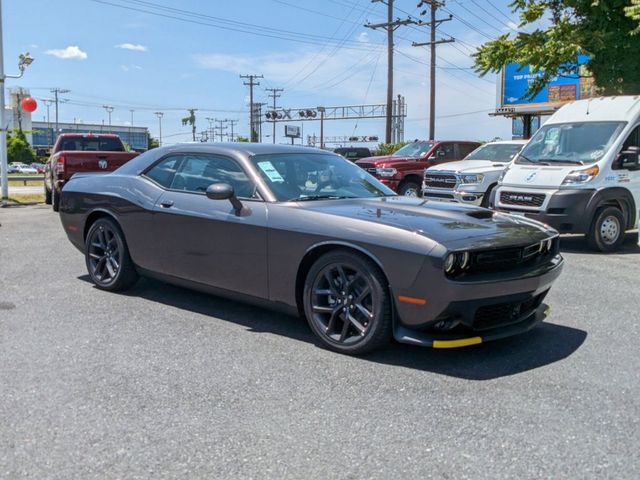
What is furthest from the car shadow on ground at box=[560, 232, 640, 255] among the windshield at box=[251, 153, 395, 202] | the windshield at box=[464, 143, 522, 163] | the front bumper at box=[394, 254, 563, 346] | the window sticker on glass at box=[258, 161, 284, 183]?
the window sticker on glass at box=[258, 161, 284, 183]

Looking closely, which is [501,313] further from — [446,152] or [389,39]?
[389,39]

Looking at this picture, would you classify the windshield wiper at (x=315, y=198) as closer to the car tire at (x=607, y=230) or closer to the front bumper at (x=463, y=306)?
the front bumper at (x=463, y=306)

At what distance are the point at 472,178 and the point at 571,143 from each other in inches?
105

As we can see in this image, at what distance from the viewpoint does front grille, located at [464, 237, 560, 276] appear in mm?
3928

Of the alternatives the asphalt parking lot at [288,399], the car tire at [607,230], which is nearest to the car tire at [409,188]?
the car tire at [607,230]

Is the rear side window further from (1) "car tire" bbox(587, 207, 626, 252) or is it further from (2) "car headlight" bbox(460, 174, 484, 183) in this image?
(1) "car tire" bbox(587, 207, 626, 252)

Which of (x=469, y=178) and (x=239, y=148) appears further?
(x=469, y=178)

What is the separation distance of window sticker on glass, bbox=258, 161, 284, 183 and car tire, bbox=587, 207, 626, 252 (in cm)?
584

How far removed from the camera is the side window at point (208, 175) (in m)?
4.98

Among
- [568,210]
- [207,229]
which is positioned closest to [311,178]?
[207,229]

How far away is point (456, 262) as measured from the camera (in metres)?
3.83

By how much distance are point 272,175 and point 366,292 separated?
140 cm

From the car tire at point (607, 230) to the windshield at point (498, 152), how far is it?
4.35 metres

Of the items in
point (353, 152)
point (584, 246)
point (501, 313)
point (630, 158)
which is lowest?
point (584, 246)
